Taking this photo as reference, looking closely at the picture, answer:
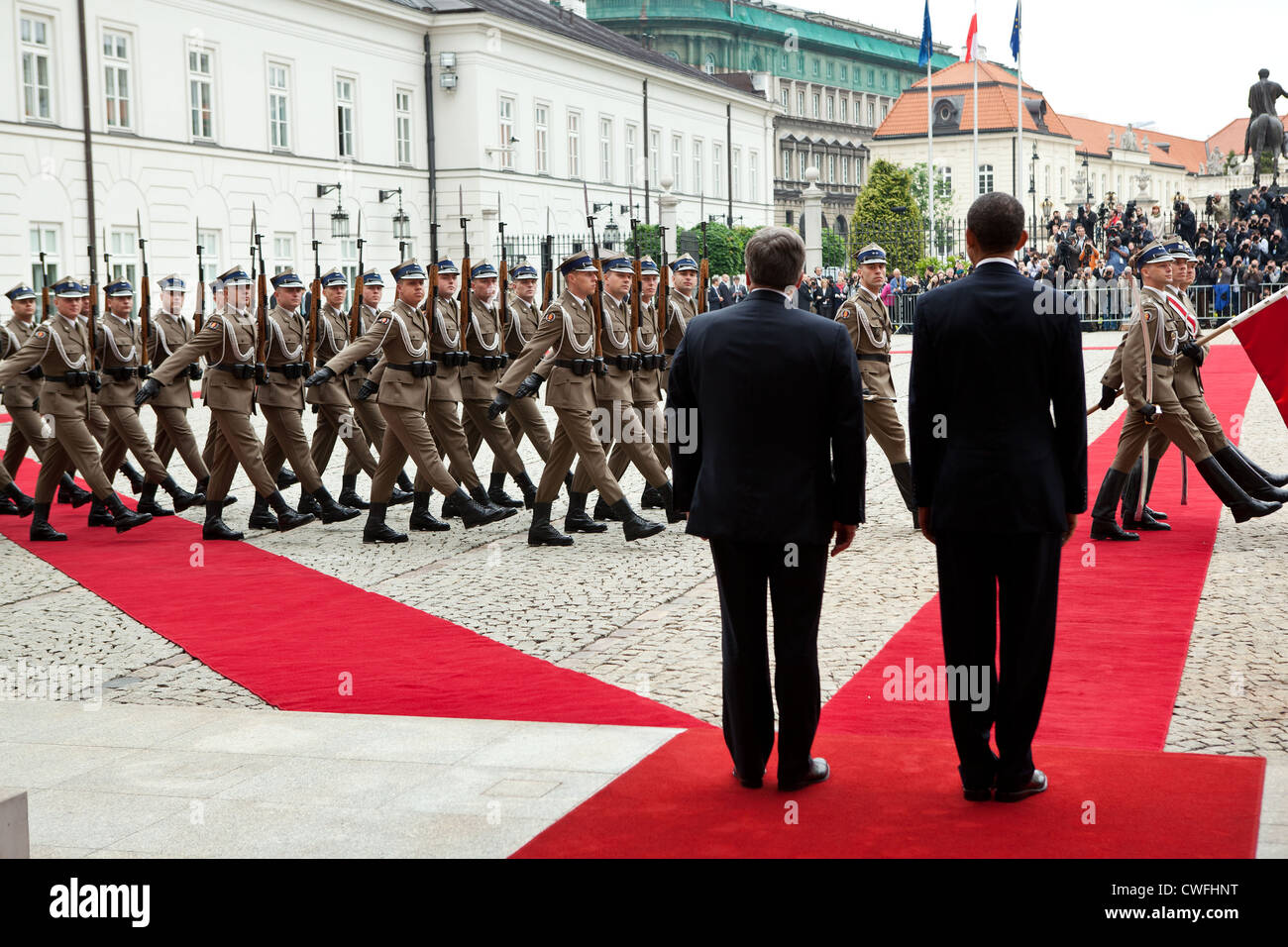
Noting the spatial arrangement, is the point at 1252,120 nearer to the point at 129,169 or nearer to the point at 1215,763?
the point at 129,169

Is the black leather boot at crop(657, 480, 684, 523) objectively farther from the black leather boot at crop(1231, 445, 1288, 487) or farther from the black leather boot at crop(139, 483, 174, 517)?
the black leather boot at crop(139, 483, 174, 517)

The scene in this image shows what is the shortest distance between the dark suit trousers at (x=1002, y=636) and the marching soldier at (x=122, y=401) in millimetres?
8694

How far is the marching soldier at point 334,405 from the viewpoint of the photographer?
12648mm

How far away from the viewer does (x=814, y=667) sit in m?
5.18

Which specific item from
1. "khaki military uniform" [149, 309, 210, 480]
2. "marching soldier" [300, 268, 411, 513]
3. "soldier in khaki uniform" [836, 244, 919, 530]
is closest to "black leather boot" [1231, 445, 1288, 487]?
"soldier in khaki uniform" [836, 244, 919, 530]

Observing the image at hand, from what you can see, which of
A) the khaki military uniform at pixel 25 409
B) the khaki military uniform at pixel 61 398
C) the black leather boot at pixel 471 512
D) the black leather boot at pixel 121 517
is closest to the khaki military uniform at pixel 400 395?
the black leather boot at pixel 471 512

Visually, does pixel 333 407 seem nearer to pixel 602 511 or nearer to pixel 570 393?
pixel 602 511

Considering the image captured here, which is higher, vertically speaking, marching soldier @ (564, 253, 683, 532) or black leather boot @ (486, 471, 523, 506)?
marching soldier @ (564, 253, 683, 532)

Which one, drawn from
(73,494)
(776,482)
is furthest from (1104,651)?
(73,494)

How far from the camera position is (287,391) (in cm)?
1209

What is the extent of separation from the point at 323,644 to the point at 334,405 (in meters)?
5.09

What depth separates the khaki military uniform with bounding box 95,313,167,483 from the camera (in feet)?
41.5

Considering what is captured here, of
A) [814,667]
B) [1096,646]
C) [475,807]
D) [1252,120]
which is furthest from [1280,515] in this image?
[1252,120]

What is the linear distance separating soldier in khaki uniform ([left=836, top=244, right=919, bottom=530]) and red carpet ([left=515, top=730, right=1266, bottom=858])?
5.84 m
